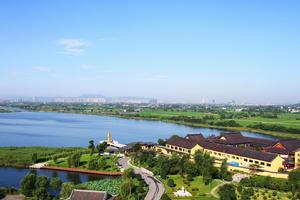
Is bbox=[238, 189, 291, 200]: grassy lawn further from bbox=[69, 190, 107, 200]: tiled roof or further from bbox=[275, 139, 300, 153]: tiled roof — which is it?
bbox=[275, 139, 300, 153]: tiled roof

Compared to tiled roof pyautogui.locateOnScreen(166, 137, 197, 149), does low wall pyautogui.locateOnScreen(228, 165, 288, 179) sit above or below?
below

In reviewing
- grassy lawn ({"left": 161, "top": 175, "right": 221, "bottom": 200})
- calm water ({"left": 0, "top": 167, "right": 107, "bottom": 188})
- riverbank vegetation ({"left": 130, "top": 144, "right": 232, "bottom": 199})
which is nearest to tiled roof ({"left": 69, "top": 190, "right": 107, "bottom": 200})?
grassy lawn ({"left": 161, "top": 175, "right": 221, "bottom": 200})

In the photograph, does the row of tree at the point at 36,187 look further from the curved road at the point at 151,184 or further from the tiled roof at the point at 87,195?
the curved road at the point at 151,184

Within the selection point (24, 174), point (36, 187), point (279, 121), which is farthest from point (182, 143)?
point (279, 121)

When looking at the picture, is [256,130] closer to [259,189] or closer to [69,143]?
[69,143]

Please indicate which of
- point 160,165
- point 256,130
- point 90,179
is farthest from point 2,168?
point 256,130

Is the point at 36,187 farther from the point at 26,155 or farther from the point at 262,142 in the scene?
the point at 262,142
